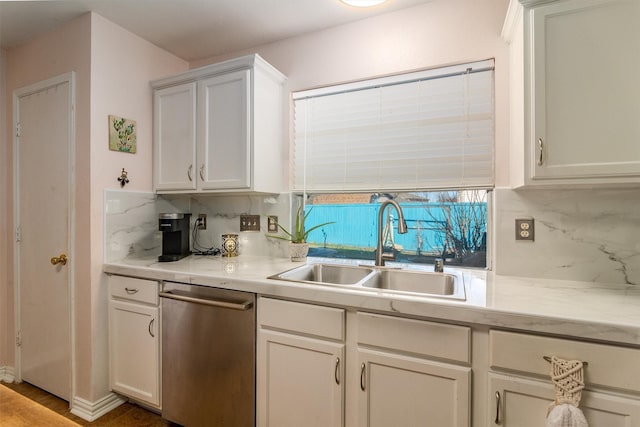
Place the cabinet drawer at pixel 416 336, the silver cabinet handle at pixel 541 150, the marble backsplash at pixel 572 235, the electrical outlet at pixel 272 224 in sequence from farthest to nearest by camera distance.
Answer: the electrical outlet at pixel 272 224
the marble backsplash at pixel 572 235
the silver cabinet handle at pixel 541 150
the cabinet drawer at pixel 416 336

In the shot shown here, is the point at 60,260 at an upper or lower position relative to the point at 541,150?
lower

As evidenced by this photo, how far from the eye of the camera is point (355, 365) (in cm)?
128

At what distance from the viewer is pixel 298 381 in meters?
1.38

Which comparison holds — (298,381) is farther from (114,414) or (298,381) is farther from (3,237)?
(3,237)

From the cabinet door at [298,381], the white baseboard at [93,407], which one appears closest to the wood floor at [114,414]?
the white baseboard at [93,407]

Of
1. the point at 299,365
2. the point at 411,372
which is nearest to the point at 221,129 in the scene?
the point at 299,365

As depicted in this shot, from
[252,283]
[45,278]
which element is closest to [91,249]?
[45,278]

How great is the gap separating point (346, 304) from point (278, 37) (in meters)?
1.84

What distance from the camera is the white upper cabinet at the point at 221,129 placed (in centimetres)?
189

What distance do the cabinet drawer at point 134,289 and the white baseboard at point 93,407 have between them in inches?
25.0

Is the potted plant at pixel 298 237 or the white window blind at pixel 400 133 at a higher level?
the white window blind at pixel 400 133

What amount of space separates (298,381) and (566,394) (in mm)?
967

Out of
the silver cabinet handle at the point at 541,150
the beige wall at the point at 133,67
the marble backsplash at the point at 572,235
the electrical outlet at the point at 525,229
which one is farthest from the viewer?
the beige wall at the point at 133,67

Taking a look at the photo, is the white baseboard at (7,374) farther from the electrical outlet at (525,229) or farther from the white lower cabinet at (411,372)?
the electrical outlet at (525,229)
